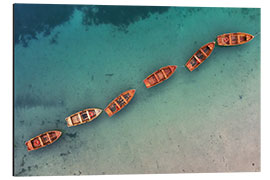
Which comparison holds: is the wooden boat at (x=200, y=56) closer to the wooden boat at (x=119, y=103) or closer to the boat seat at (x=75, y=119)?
the wooden boat at (x=119, y=103)

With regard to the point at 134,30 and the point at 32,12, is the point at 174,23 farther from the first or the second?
the point at 32,12

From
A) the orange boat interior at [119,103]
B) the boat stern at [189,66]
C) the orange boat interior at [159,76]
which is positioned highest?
the boat stern at [189,66]

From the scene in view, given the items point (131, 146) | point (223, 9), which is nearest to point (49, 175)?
point (131, 146)

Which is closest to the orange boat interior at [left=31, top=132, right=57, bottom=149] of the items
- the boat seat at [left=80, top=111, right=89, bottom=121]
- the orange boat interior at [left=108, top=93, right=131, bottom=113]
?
the boat seat at [left=80, top=111, right=89, bottom=121]

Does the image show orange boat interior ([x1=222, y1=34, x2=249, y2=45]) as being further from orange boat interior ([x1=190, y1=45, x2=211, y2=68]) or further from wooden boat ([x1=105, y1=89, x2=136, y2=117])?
wooden boat ([x1=105, y1=89, x2=136, y2=117])

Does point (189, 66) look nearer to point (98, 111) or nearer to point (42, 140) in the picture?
point (98, 111)

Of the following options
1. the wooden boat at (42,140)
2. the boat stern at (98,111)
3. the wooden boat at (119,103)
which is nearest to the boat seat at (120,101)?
the wooden boat at (119,103)

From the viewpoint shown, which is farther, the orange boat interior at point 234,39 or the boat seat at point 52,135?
the orange boat interior at point 234,39

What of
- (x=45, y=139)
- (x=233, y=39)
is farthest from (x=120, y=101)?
(x=233, y=39)
